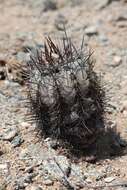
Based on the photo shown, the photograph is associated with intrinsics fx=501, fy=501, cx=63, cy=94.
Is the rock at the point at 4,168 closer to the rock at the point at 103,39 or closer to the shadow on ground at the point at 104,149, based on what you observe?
the shadow on ground at the point at 104,149

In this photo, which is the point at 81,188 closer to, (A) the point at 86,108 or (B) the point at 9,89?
(A) the point at 86,108

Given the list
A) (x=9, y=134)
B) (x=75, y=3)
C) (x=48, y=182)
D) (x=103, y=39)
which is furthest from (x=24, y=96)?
(x=75, y=3)

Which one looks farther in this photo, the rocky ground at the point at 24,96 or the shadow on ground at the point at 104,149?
the shadow on ground at the point at 104,149

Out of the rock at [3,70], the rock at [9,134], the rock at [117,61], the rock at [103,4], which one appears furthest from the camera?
the rock at [103,4]

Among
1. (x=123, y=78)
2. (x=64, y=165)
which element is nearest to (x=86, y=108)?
(x=64, y=165)

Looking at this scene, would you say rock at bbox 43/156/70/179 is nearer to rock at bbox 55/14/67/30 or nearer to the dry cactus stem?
the dry cactus stem

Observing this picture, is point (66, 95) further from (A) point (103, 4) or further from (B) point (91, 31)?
(A) point (103, 4)

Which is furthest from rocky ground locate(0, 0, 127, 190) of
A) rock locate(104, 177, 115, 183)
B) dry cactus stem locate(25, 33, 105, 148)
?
dry cactus stem locate(25, 33, 105, 148)

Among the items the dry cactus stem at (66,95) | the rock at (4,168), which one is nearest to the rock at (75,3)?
the dry cactus stem at (66,95)
